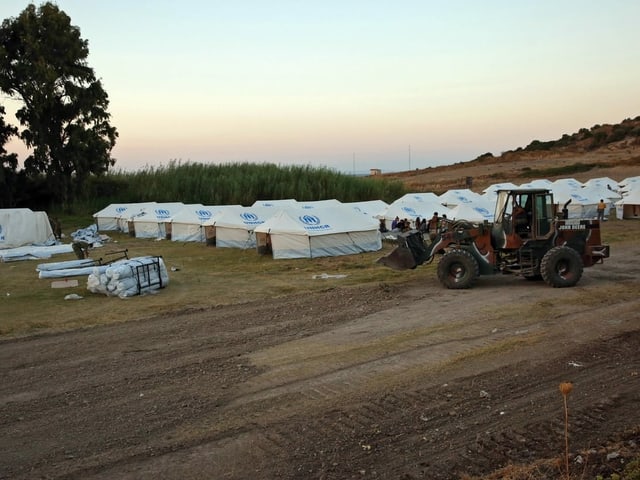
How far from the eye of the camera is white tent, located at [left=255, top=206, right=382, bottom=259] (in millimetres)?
22531

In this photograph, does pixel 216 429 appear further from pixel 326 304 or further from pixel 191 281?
pixel 191 281

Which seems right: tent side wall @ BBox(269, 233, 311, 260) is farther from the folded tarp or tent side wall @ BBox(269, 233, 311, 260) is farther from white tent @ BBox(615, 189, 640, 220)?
white tent @ BBox(615, 189, 640, 220)

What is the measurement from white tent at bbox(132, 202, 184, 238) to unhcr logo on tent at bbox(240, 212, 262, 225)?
6.30m

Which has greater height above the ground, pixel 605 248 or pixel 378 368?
pixel 605 248

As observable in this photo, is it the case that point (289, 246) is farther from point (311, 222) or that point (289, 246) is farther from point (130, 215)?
point (130, 215)

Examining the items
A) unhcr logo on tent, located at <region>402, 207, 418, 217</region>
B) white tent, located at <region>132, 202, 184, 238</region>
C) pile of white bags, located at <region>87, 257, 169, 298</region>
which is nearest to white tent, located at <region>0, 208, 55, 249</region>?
white tent, located at <region>132, 202, 184, 238</region>

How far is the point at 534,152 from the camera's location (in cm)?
8331

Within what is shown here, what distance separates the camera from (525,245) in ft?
46.1

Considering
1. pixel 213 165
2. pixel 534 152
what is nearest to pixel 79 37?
pixel 213 165

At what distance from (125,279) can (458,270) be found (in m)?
7.87

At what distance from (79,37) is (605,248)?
35.1 metres

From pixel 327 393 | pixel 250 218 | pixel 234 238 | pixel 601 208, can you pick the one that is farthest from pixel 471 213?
pixel 327 393

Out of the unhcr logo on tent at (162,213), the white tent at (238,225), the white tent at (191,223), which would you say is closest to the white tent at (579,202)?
the white tent at (238,225)

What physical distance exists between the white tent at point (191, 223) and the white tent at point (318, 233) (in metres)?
6.16
